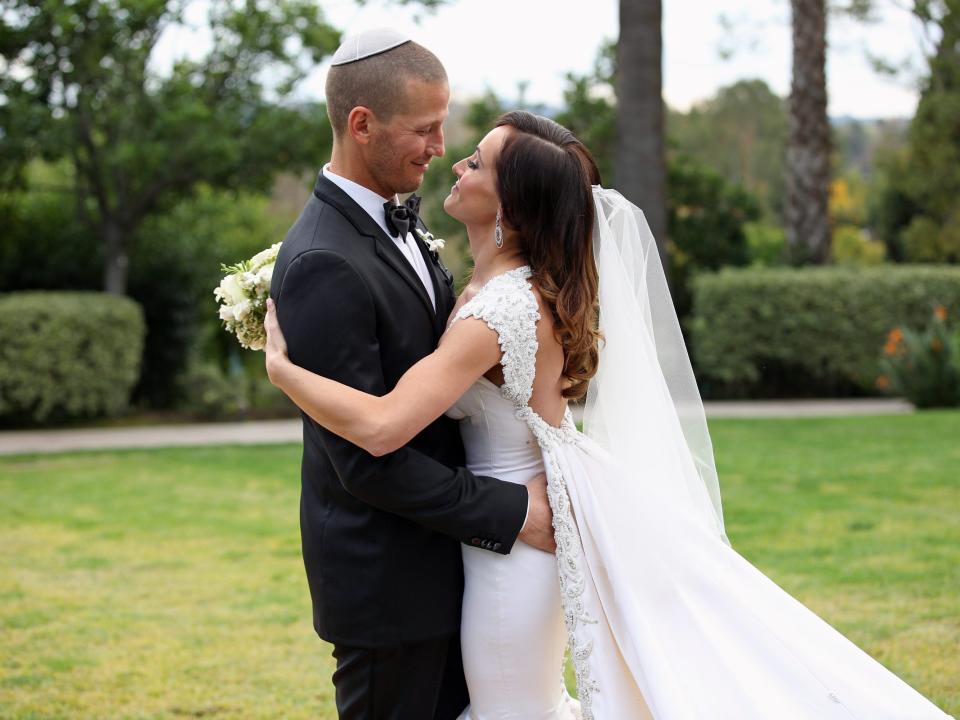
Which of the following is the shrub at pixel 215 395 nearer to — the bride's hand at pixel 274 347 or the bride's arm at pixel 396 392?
the bride's hand at pixel 274 347

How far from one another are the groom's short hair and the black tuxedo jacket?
0.23 meters

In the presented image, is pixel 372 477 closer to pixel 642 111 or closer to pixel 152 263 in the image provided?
pixel 642 111

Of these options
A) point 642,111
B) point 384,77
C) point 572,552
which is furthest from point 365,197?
point 642,111

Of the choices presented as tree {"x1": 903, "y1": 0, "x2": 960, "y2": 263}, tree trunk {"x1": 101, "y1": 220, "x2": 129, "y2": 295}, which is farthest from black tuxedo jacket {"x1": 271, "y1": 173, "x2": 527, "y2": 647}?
tree {"x1": 903, "y1": 0, "x2": 960, "y2": 263}

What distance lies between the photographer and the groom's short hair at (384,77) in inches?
105

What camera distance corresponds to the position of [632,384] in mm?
3086

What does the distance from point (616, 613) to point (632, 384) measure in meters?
0.67

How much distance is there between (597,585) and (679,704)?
343 mm

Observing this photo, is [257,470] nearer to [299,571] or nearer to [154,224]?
[299,571]

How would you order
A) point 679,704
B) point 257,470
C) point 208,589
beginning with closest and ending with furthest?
point 679,704 < point 208,589 < point 257,470

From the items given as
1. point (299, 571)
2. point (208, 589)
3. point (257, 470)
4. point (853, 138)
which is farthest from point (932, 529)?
point (853, 138)

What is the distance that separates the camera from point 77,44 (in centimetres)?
1342

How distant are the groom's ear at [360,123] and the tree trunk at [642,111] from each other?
9.21 metres

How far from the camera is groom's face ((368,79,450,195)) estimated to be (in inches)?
105
